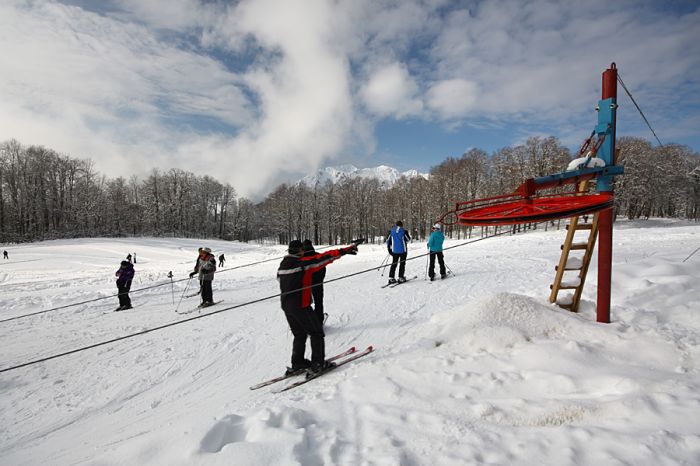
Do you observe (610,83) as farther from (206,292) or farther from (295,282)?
(206,292)

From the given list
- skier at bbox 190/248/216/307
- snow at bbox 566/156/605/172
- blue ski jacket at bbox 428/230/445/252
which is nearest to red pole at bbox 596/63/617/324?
snow at bbox 566/156/605/172

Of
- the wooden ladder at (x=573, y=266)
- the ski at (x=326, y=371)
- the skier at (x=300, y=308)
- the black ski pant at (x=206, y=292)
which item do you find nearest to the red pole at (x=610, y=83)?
the wooden ladder at (x=573, y=266)

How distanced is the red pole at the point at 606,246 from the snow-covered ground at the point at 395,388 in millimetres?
369

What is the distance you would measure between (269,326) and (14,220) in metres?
66.4

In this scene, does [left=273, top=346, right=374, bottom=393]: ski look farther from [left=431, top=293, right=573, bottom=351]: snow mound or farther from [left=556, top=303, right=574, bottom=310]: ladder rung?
[left=556, top=303, right=574, bottom=310]: ladder rung

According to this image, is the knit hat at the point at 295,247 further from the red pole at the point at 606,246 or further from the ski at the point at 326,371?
the red pole at the point at 606,246

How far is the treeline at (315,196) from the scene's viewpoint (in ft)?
131

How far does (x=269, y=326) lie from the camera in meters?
7.38

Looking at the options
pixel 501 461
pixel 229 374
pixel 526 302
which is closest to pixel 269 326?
pixel 229 374

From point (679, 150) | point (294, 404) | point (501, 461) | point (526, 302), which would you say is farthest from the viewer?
point (679, 150)

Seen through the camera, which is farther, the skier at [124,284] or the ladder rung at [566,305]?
the skier at [124,284]

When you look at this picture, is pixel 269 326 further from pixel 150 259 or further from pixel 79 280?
pixel 150 259

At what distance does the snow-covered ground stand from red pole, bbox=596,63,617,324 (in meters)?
0.37

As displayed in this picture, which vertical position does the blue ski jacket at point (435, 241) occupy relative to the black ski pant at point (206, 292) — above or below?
above
